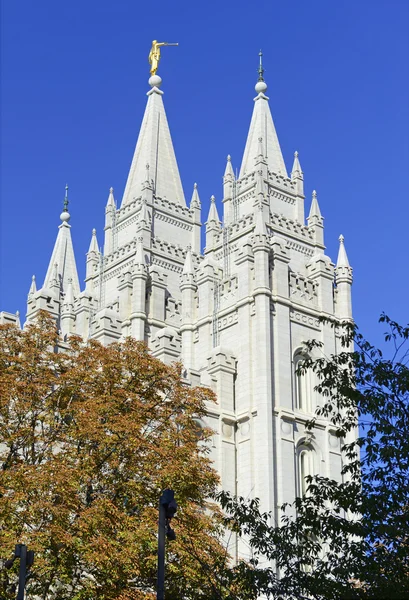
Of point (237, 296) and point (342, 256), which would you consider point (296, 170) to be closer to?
Result: point (342, 256)

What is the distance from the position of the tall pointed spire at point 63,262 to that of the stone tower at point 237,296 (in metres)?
8.63

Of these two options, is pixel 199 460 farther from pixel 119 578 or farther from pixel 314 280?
pixel 314 280

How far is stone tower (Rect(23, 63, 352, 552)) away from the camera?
40.9 meters

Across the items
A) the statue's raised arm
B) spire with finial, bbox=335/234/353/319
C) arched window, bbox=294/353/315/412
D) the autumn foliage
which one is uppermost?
the statue's raised arm

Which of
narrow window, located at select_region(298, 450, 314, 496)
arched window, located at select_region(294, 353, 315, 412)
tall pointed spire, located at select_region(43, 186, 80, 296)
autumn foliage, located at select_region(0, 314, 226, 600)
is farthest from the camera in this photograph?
tall pointed spire, located at select_region(43, 186, 80, 296)

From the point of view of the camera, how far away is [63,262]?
68375mm

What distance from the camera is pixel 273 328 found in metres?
42.8

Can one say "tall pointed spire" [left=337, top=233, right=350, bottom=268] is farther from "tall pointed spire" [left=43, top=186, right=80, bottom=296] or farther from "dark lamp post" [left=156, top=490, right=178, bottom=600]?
"dark lamp post" [left=156, top=490, right=178, bottom=600]

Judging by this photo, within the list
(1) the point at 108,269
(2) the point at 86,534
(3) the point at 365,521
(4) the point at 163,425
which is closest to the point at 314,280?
(1) the point at 108,269

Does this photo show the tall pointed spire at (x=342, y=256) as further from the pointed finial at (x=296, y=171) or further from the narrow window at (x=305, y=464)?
the narrow window at (x=305, y=464)

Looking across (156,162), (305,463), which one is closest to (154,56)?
(156,162)

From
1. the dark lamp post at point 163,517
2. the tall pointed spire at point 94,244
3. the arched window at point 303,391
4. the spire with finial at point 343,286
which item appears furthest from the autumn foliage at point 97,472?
the tall pointed spire at point 94,244

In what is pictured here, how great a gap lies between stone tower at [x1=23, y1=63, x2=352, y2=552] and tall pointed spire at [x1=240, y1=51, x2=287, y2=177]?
0.09 meters

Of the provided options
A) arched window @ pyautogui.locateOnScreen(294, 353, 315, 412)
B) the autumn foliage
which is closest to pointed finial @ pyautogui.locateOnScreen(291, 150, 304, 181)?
arched window @ pyautogui.locateOnScreen(294, 353, 315, 412)
